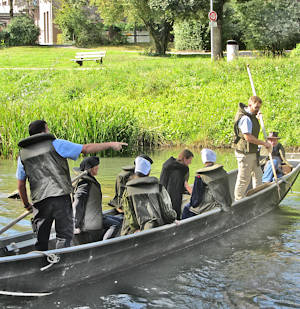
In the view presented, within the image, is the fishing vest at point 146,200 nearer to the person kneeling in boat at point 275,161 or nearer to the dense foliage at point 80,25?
the person kneeling in boat at point 275,161

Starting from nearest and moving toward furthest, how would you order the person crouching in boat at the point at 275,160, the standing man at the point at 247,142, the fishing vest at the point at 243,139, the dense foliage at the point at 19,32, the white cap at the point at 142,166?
the white cap at the point at 142,166, the standing man at the point at 247,142, the fishing vest at the point at 243,139, the person crouching in boat at the point at 275,160, the dense foliage at the point at 19,32

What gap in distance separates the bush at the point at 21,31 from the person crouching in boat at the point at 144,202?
3405 cm

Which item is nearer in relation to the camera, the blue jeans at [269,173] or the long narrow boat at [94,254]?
the long narrow boat at [94,254]

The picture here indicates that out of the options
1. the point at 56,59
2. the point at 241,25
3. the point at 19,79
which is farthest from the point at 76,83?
the point at 241,25

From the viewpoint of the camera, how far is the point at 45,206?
23.4 feet

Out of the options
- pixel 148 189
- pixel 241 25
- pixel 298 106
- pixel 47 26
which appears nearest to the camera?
pixel 148 189

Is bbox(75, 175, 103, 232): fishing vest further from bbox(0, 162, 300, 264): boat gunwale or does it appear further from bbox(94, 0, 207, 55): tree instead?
bbox(94, 0, 207, 55): tree

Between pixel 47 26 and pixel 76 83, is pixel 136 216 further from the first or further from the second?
pixel 47 26

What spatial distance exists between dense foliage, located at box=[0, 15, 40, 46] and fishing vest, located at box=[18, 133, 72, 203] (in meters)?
34.6

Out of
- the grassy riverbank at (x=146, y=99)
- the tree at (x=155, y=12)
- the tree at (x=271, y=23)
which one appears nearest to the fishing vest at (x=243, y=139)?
the grassy riverbank at (x=146, y=99)

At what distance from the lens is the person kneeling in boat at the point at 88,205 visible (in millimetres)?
8070

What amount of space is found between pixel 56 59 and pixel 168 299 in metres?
27.0

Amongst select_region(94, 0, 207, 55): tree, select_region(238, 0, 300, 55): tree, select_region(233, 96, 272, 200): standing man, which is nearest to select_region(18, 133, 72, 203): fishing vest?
select_region(233, 96, 272, 200): standing man

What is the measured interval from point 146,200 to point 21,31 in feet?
113
